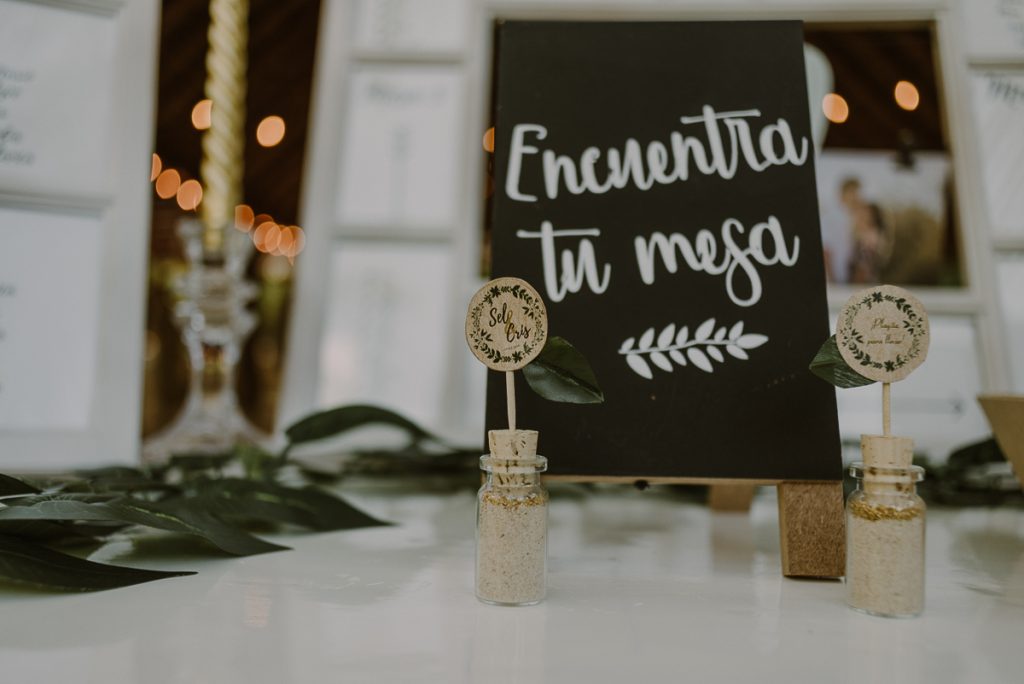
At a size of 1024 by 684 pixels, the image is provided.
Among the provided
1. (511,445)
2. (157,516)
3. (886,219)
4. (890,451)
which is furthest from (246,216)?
(890,451)

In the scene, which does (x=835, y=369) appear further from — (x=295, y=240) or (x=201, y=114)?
(x=295, y=240)

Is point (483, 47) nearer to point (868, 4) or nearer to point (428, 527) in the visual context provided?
point (868, 4)

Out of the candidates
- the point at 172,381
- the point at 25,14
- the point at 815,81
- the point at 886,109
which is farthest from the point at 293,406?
the point at 172,381

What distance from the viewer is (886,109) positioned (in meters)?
3.32

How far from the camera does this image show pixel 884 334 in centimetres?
62

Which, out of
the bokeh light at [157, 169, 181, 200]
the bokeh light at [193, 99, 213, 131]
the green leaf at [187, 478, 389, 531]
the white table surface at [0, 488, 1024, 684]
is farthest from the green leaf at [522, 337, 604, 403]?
the bokeh light at [157, 169, 181, 200]

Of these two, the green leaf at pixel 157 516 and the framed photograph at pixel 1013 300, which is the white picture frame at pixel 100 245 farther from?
the framed photograph at pixel 1013 300

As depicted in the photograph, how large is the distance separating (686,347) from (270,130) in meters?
5.83

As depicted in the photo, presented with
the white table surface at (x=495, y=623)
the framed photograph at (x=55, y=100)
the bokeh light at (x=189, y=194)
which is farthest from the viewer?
the bokeh light at (x=189, y=194)

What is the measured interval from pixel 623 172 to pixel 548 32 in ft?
0.61

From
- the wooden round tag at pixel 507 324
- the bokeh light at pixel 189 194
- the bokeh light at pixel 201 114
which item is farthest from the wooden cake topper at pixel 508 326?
the bokeh light at pixel 189 194

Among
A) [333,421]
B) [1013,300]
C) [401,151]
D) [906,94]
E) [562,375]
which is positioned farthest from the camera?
[906,94]

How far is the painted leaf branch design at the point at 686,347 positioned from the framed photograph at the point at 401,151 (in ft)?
2.16

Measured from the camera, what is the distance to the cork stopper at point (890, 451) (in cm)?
58
